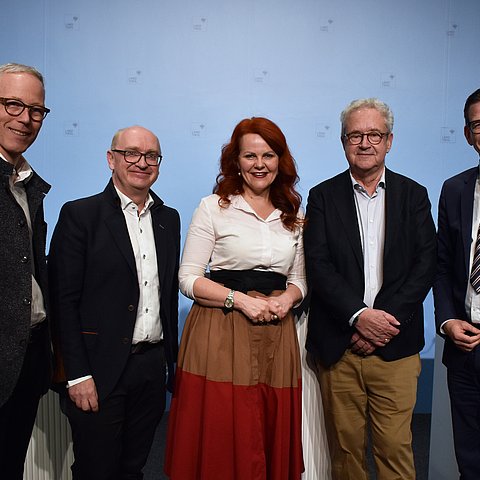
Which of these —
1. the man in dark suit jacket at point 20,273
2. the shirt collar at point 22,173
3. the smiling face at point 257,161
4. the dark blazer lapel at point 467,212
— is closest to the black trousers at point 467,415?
the dark blazer lapel at point 467,212

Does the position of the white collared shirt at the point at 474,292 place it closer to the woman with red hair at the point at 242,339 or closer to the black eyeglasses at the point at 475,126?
the black eyeglasses at the point at 475,126

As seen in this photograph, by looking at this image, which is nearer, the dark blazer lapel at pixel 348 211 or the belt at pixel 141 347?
the belt at pixel 141 347

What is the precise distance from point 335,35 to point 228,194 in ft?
6.86

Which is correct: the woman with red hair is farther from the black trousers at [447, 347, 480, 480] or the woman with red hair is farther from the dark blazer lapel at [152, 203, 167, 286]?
the black trousers at [447, 347, 480, 480]

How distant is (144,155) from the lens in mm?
2031

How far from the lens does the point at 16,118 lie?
65.3 inches

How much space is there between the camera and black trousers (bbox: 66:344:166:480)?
1963 mm

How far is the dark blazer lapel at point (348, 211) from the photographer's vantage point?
2197 millimetres

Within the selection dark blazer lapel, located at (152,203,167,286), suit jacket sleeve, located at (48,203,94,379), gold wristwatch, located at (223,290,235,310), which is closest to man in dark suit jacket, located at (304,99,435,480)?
gold wristwatch, located at (223,290,235,310)

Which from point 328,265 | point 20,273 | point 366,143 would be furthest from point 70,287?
point 366,143

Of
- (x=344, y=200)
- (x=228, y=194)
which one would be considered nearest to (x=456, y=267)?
(x=344, y=200)

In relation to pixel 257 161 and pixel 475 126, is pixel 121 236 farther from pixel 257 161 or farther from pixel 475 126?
pixel 475 126

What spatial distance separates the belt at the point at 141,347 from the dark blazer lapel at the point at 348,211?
84 centimetres

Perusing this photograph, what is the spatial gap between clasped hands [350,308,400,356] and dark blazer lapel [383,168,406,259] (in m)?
0.23
